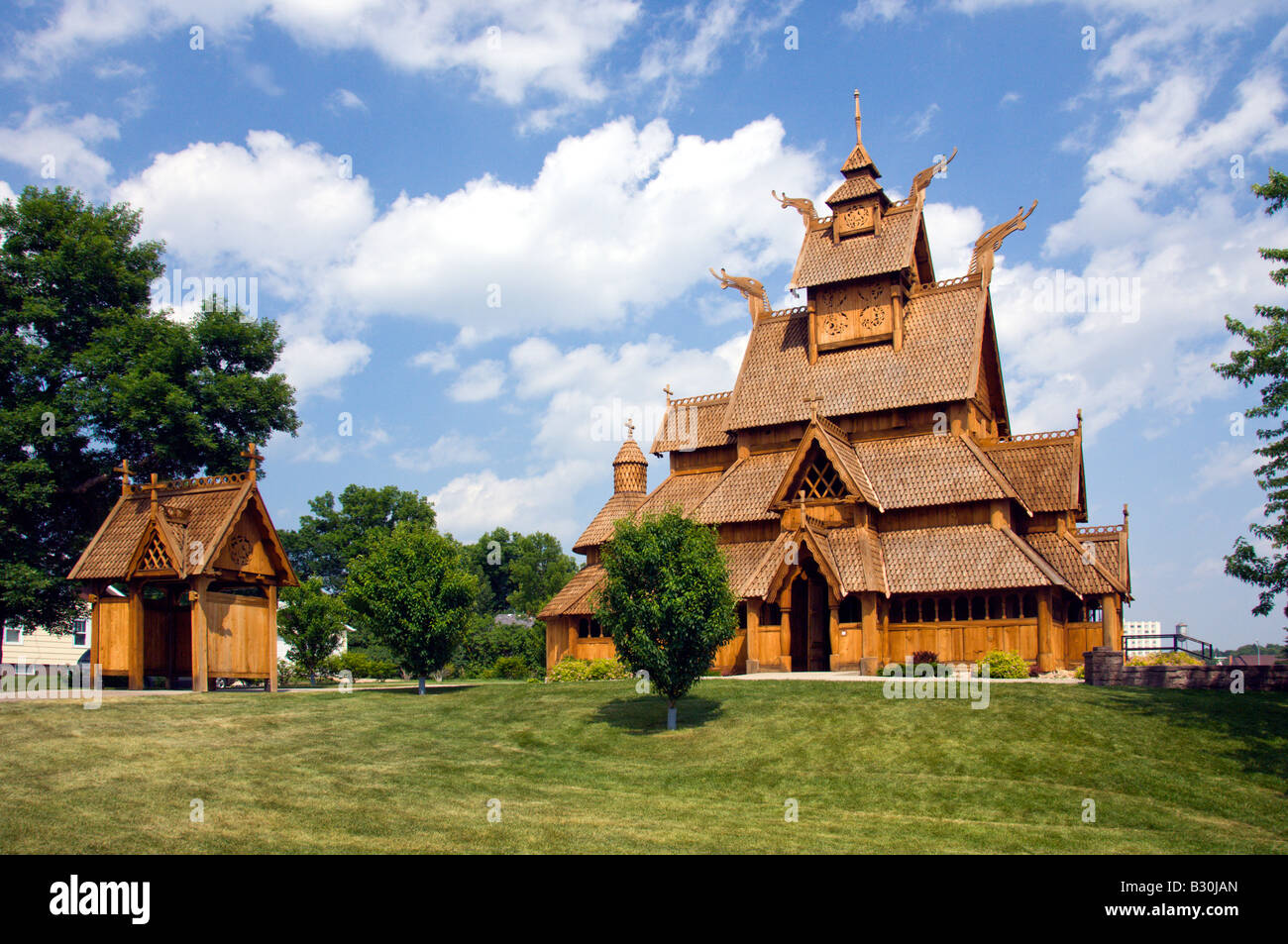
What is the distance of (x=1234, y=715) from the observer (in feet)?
73.0

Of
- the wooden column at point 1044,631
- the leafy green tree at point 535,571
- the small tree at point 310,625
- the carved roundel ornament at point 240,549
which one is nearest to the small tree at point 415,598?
the carved roundel ornament at point 240,549

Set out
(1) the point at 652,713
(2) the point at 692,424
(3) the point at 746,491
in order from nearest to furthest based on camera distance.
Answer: (1) the point at 652,713
(3) the point at 746,491
(2) the point at 692,424

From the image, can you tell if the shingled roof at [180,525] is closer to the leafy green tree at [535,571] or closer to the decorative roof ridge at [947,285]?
the decorative roof ridge at [947,285]

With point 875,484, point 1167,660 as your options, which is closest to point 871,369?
point 875,484

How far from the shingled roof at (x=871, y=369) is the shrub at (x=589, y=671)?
1242 centimetres

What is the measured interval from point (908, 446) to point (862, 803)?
2267 cm

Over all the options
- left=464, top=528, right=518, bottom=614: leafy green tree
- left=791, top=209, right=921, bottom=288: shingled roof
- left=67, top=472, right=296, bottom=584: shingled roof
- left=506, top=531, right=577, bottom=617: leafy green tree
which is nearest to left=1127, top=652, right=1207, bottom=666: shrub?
left=791, top=209, right=921, bottom=288: shingled roof

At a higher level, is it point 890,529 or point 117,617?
point 890,529

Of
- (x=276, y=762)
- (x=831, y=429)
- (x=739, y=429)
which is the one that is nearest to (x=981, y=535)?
(x=831, y=429)

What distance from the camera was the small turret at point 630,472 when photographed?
46688 millimetres

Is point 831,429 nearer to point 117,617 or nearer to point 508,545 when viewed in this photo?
point 117,617

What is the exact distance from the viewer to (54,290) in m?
38.8

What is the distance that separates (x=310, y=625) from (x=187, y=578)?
1800 cm

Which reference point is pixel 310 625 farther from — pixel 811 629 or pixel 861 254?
pixel 861 254
